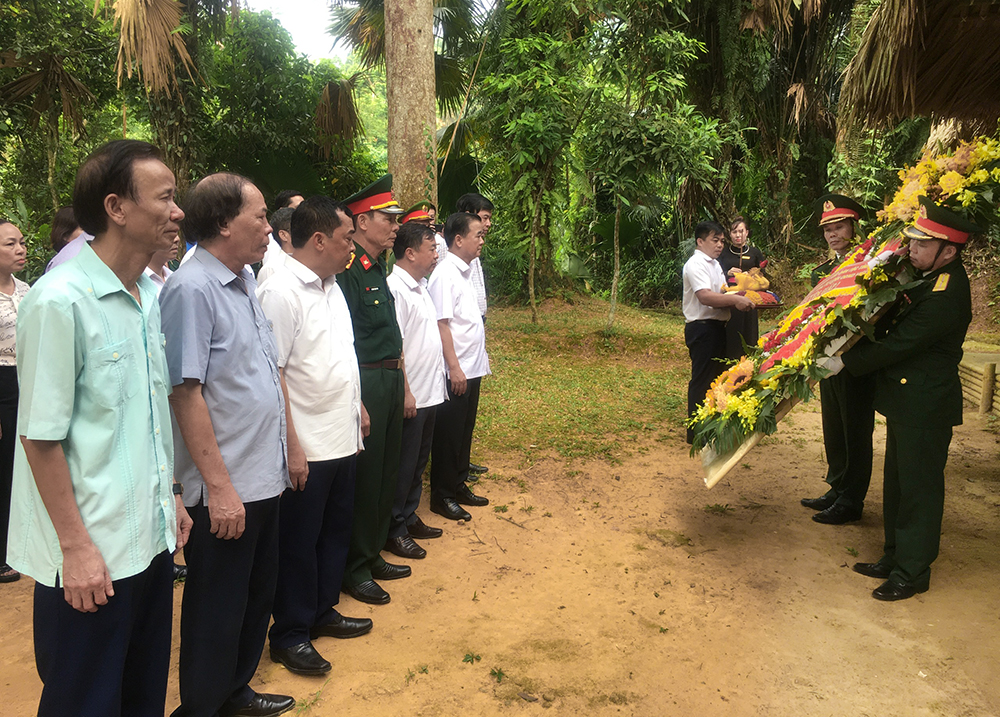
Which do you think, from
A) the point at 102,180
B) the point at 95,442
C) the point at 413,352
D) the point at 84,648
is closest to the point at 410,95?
the point at 413,352

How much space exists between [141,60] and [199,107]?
2.58 m

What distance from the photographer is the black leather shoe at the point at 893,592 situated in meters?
3.64

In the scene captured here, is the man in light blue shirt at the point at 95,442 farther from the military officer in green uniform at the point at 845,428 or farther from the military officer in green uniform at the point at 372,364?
the military officer in green uniform at the point at 845,428

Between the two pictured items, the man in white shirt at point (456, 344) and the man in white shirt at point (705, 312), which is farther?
the man in white shirt at point (705, 312)

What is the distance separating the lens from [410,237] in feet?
13.4

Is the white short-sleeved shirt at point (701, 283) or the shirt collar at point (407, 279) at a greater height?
the shirt collar at point (407, 279)

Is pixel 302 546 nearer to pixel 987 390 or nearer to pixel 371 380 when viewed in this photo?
pixel 371 380

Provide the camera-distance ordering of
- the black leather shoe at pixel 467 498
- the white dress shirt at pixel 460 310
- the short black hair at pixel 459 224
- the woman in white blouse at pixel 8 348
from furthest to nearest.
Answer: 1. the black leather shoe at pixel 467 498
2. the short black hair at pixel 459 224
3. the white dress shirt at pixel 460 310
4. the woman in white blouse at pixel 8 348

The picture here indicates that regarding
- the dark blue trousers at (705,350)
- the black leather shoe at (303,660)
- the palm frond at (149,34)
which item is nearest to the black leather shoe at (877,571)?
the dark blue trousers at (705,350)

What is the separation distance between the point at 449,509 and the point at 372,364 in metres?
1.55

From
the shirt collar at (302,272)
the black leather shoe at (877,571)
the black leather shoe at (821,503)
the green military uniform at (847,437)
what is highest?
the shirt collar at (302,272)

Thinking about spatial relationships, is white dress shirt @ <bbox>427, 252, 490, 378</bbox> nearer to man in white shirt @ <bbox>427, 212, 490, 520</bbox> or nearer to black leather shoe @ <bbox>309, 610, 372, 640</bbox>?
man in white shirt @ <bbox>427, 212, 490, 520</bbox>

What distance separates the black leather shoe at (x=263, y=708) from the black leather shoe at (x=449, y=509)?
2.05m

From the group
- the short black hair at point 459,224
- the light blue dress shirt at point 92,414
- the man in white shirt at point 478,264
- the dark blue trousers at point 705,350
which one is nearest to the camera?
the light blue dress shirt at point 92,414
